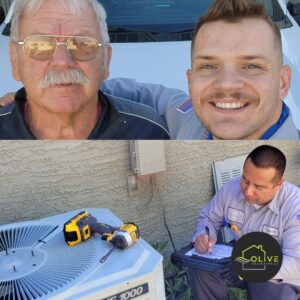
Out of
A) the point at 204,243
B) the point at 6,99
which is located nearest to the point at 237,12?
the point at 6,99

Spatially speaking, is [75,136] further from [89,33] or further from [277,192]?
[277,192]

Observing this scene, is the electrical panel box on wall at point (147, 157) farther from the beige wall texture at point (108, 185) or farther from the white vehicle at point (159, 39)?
the white vehicle at point (159, 39)

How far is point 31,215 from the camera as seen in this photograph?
1.97 meters

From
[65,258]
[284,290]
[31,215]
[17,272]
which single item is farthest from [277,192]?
[31,215]

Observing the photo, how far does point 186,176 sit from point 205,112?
67 cm

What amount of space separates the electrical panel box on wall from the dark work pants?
1.26 ft

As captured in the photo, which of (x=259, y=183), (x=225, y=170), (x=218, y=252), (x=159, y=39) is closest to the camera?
(x=159, y=39)

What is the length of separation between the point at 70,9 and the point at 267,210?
79 centimetres

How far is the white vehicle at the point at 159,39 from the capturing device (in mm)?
942

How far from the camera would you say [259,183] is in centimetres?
130

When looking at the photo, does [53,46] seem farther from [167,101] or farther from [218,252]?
[218,252]

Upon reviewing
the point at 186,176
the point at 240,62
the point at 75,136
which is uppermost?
the point at 240,62

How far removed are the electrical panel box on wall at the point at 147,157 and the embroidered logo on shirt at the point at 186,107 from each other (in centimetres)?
11

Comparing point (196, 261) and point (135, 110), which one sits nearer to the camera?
point (135, 110)
